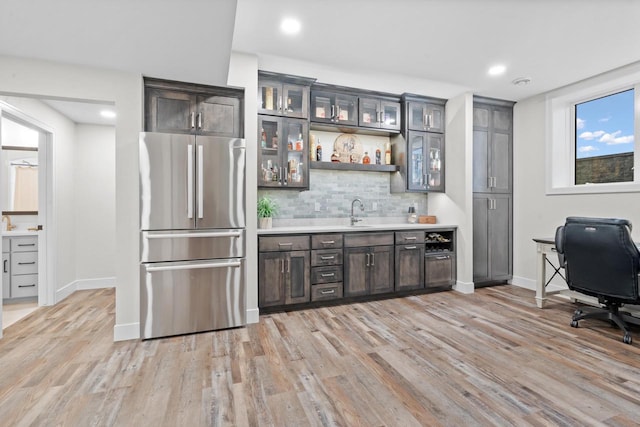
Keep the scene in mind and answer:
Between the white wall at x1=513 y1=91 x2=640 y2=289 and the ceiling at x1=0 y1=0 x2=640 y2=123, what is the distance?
967 millimetres

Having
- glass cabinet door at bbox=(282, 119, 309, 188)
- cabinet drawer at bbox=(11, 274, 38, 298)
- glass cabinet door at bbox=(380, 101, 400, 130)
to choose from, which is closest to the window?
glass cabinet door at bbox=(380, 101, 400, 130)

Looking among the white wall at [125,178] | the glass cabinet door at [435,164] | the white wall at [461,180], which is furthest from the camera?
the glass cabinet door at [435,164]

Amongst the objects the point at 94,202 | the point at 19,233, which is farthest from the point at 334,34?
the point at 19,233

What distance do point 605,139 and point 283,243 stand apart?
13.5ft

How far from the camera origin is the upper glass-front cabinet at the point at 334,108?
3895 millimetres

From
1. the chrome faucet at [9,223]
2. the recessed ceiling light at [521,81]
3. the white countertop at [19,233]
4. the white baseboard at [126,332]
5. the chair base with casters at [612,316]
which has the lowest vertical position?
the white baseboard at [126,332]

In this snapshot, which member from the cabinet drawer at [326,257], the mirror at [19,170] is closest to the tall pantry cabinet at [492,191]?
the cabinet drawer at [326,257]

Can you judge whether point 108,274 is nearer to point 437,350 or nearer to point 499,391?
point 437,350

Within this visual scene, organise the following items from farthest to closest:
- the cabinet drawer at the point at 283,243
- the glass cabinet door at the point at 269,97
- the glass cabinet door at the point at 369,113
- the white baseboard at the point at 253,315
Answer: the glass cabinet door at the point at 369,113
the glass cabinet door at the point at 269,97
the cabinet drawer at the point at 283,243
the white baseboard at the point at 253,315

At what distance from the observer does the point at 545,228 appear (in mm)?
4227

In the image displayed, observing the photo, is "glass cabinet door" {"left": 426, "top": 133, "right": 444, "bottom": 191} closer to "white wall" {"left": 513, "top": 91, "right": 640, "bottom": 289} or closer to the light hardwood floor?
"white wall" {"left": 513, "top": 91, "right": 640, "bottom": 289}

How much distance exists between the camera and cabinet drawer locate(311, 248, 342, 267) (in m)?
3.57

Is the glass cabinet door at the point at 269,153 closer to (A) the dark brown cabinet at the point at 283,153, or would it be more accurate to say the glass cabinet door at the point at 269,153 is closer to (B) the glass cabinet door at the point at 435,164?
(A) the dark brown cabinet at the point at 283,153

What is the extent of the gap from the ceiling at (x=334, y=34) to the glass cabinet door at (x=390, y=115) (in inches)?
29.9
